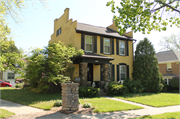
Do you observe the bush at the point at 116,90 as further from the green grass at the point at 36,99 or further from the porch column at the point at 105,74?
the green grass at the point at 36,99

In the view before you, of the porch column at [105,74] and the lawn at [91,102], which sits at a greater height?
the porch column at [105,74]

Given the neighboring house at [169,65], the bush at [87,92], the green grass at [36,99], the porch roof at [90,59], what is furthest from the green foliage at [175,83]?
the green grass at [36,99]

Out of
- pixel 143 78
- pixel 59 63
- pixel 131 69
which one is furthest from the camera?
pixel 131 69

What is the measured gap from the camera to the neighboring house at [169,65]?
23.6 m

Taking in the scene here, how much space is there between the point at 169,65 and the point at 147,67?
1026 centimetres

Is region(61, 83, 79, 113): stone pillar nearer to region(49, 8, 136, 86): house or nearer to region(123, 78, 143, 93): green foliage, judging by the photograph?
region(49, 8, 136, 86): house

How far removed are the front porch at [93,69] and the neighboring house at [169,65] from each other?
13656mm

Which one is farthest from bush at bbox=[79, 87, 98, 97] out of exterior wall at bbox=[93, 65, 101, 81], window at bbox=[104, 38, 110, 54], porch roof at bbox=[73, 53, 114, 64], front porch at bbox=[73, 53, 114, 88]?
window at bbox=[104, 38, 110, 54]

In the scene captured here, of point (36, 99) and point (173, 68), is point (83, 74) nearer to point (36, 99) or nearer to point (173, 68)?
point (36, 99)

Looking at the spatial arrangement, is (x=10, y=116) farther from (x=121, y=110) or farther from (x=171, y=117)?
(x=171, y=117)

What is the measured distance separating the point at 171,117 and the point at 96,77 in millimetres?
9836

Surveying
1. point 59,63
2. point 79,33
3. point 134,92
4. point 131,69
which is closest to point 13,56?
point 59,63

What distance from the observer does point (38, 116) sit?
255 inches

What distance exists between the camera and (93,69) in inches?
630
